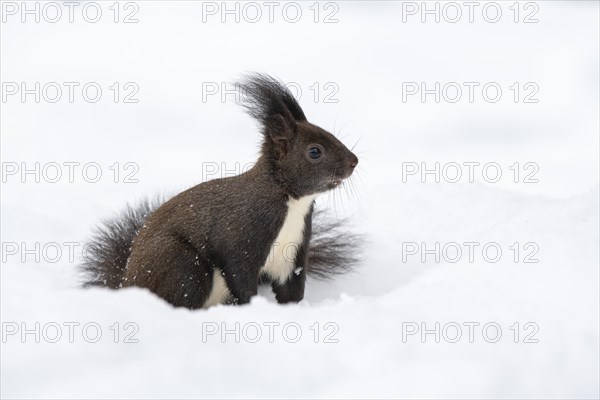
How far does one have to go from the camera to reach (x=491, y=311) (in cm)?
416

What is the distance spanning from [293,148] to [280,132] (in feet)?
0.37

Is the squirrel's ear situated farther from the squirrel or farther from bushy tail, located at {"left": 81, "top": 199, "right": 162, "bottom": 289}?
bushy tail, located at {"left": 81, "top": 199, "right": 162, "bottom": 289}

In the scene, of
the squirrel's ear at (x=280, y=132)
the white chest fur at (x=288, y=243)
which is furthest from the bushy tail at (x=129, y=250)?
the squirrel's ear at (x=280, y=132)

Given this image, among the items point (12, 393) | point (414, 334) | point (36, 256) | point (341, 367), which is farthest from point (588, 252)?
point (36, 256)

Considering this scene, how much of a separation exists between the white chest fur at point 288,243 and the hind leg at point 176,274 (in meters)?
0.37

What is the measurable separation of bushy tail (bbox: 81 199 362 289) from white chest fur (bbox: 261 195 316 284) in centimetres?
58

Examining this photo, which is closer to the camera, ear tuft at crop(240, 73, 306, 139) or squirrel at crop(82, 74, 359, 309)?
squirrel at crop(82, 74, 359, 309)

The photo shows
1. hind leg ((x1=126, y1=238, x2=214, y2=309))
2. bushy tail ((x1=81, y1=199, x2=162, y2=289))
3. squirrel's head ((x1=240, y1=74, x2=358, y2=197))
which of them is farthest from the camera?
bushy tail ((x1=81, y1=199, x2=162, y2=289))

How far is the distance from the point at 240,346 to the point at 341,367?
41 centimetres

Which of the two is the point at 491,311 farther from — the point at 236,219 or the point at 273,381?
the point at 236,219

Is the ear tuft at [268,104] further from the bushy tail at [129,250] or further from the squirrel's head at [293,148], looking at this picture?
the bushy tail at [129,250]

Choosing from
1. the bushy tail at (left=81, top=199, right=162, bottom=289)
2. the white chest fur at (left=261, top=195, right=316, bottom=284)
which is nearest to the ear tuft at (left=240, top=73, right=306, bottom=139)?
the white chest fur at (left=261, top=195, right=316, bottom=284)

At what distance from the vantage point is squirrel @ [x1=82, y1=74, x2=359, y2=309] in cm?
514

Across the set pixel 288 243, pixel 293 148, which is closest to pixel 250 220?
pixel 288 243
